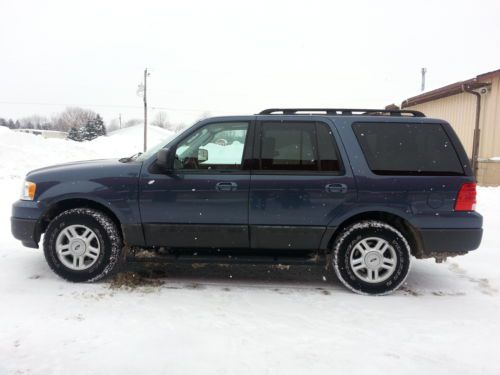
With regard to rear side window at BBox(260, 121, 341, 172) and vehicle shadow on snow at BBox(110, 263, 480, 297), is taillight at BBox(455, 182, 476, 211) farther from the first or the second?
rear side window at BBox(260, 121, 341, 172)

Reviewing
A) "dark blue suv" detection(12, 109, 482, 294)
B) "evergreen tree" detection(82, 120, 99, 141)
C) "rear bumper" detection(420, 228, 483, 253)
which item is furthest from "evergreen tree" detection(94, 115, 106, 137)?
"rear bumper" detection(420, 228, 483, 253)

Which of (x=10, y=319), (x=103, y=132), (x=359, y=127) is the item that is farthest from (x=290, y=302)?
(x=103, y=132)

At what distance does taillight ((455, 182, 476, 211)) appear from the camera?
3.92 metres

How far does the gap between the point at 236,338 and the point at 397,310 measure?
1614 millimetres

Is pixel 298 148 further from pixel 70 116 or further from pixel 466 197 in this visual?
pixel 70 116

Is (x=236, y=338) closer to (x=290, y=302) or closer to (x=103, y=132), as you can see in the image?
(x=290, y=302)

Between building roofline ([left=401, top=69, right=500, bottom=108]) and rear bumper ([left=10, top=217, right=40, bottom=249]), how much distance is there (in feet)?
Result: 44.4

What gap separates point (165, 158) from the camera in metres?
4.05

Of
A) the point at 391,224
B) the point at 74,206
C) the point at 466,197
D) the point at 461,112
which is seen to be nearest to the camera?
the point at 466,197

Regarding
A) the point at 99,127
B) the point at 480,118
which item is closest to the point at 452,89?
the point at 480,118

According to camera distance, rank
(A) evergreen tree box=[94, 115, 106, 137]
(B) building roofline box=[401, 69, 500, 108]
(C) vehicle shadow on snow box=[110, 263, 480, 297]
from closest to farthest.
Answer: (C) vehicle shadow on snow box=[110, 263, 480, 297] → (B) building roofline box=[401, 69, 500, 108] → (A) evergreen tree box=[94, 115, 106, 137]

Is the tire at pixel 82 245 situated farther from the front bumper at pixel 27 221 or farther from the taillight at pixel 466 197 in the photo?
the taillight at pixel 466 197

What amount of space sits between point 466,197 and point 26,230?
4.51 metres

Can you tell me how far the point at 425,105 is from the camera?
17953mm
